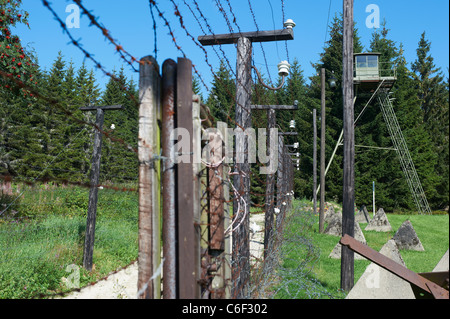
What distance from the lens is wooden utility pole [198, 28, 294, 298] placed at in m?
3.50

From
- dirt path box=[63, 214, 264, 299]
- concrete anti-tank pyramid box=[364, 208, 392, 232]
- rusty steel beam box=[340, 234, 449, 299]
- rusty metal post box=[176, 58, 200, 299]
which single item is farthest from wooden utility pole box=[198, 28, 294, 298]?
concrete anti-tank pyramid box=[364, 208, 392, 232]

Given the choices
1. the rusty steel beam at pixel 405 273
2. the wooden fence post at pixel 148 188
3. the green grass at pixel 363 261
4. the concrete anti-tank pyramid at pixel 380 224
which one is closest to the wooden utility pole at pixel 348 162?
the green grass at pixel 363 261

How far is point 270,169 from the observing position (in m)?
6.62

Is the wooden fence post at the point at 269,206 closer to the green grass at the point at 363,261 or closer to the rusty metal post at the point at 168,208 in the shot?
the green grass at the point at 363,261

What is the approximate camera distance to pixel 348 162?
15.6 ft

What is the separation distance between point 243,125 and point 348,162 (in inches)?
72.9

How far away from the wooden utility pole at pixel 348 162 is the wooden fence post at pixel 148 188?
345 cm

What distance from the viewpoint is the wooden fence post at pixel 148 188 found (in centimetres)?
167

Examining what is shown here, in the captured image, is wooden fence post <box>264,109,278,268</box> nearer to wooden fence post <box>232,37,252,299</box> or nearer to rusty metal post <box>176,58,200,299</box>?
wooden fence post <box>232,37,252,299</box>

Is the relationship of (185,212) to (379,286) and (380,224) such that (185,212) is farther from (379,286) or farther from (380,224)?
(380,224)

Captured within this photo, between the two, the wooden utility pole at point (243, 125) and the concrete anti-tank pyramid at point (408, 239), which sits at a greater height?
the wooden utility pole at point (243, 125)

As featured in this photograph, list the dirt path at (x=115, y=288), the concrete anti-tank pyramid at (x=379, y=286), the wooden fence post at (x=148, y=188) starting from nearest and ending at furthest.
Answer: the wooden fence post at (x=148, y=188) < the concrete anti-tank pyramid at (x=379, y=286) < the dirt path at (x=115, y=288)
